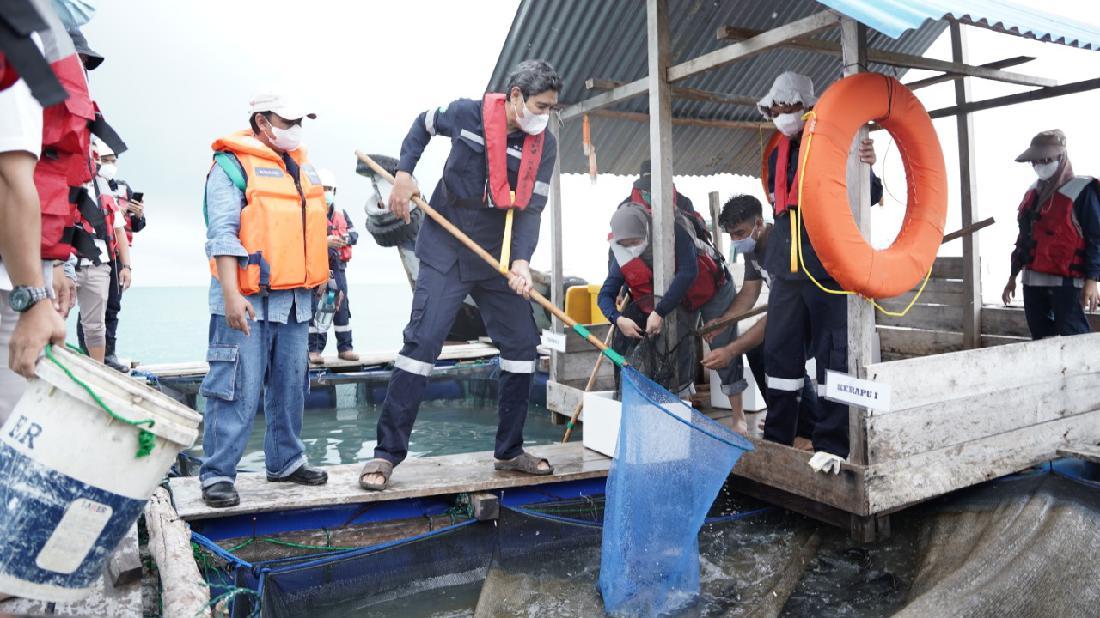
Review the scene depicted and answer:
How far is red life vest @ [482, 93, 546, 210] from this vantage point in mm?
3643

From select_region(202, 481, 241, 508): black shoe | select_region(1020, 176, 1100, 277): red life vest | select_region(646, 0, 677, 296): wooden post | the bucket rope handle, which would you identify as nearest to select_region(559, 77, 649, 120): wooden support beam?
select_region(646, 0, 677, 296): wooden post

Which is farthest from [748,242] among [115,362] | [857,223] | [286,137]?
[115,362]

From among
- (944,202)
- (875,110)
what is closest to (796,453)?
(944,202)

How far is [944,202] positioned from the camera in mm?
3857

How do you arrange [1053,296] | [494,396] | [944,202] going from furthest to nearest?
[494,396]
[1053,296]
[944,202]

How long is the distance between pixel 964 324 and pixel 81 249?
6529mm

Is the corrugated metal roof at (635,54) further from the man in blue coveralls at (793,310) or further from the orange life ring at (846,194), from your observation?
the orange life ring at (846,194)

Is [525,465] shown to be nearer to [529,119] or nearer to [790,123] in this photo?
[529,119]

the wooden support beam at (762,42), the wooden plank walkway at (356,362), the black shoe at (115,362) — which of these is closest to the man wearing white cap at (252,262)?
the wooden support beam at (762,42)

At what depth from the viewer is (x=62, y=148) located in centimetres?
225

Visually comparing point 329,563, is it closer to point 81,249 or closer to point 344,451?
point 81,249

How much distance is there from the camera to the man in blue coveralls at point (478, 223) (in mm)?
3637

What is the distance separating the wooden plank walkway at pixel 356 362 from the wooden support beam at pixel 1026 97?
5558mm

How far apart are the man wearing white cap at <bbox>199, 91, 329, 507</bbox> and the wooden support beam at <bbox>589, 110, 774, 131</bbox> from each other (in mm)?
3024
